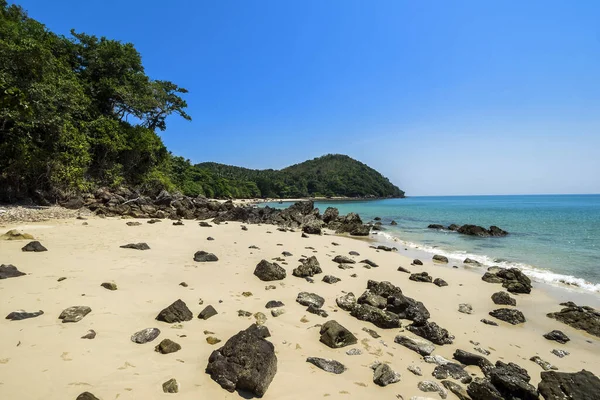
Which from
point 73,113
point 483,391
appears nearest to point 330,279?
point 483,391

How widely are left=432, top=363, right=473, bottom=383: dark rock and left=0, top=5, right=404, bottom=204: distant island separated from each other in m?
8.64

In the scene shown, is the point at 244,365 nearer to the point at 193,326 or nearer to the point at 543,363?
the point at 193,326

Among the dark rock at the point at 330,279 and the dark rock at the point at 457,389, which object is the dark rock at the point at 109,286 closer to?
the dark rock at the point at 330,279

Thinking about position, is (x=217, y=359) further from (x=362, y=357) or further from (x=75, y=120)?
(x=75, y=120)

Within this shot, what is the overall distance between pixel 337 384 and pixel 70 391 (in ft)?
10.2

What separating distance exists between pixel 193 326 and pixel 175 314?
0.44 m

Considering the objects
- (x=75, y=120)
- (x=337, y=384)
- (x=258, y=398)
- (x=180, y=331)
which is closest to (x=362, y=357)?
(x=337, y=384)

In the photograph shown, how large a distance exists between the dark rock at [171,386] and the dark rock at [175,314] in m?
1.66

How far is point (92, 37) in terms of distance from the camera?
28.2 m

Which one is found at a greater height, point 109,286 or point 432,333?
point 109,286

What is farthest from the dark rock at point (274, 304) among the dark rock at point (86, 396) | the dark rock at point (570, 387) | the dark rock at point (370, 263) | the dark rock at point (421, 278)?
the dark rock at point (370, 263)

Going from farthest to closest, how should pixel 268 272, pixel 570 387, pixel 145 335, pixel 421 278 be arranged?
pixel 421 278 → pixel 268 272 → pixel 145 335 → pixel 570 387

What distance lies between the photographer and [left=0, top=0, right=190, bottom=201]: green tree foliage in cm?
1638

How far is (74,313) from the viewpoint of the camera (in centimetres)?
461
